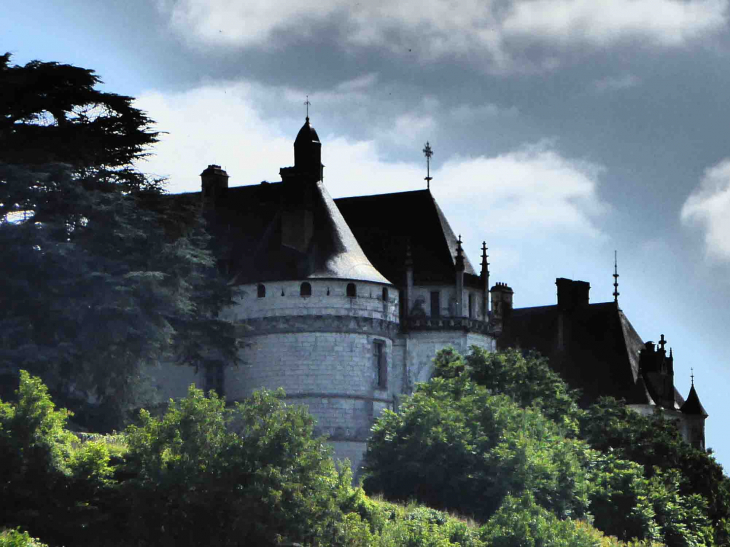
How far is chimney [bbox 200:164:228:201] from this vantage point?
87.0 m

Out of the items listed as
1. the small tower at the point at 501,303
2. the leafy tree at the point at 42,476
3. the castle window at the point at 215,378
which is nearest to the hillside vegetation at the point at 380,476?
the leafy tree at the point at 42,476

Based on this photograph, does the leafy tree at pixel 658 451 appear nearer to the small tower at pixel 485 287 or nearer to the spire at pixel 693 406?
the small tower at pixel 485 287

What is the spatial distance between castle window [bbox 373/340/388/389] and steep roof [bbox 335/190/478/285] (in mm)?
4944

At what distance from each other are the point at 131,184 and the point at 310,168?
1683 cm

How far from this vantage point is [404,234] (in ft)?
→ 283

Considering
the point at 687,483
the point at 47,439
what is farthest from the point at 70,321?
the point at 687,483

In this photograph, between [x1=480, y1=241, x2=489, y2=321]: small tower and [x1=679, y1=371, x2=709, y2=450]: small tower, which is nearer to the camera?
[x1=480, y1=241, x2=489, y2=321]: small tower

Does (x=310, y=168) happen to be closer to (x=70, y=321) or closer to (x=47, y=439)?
(x=70, y=321)

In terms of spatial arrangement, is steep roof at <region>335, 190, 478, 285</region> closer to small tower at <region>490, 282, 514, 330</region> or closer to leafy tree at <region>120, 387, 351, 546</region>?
small tower at <region>490, 282, 514, 330</region>

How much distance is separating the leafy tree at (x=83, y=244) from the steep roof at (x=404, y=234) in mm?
18471

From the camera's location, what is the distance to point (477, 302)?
84750mm

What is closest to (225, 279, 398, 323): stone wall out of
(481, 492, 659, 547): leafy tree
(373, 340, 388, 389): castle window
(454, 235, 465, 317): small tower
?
(373, 340, 388, 389): castle window

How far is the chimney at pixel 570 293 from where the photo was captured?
347 ft

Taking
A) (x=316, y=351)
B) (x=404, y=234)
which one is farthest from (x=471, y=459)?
(x=404, y=234)
